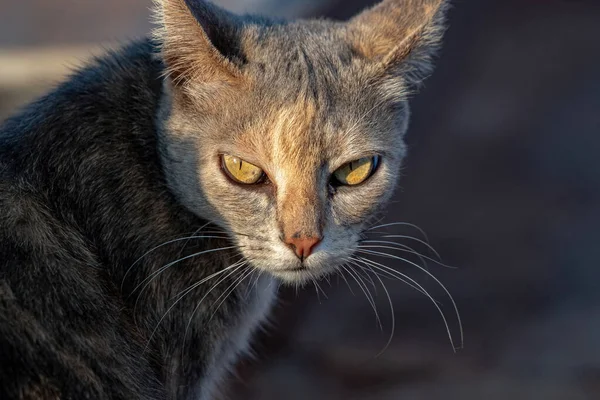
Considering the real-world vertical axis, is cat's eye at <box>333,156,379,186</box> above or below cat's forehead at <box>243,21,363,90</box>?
below

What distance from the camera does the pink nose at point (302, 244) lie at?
200 centimetres

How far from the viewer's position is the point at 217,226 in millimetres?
2219

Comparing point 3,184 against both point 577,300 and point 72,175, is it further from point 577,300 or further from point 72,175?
point 577,300

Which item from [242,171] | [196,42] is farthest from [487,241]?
[196,42]

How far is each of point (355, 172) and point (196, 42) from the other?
567mm

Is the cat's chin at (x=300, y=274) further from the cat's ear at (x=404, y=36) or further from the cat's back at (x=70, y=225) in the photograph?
the cat's ear at (x=404, y=36)

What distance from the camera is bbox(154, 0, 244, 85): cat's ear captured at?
1.99m

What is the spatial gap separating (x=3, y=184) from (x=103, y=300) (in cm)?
39

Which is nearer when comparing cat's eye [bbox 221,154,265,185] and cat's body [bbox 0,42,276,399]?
cat's body [bbox 0,42,276,399]

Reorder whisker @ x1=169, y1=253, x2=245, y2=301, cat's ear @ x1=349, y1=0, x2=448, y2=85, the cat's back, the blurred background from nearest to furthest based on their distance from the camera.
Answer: the cat's back, whisker @ x1=169, y1=253, x2=245, y2=301, cat's ear @ x1=349, y1=0, x2=448, y2=85, the blurred background

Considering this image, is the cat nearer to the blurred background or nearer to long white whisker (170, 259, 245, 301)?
long white whisker (170, 259, 245, 301)

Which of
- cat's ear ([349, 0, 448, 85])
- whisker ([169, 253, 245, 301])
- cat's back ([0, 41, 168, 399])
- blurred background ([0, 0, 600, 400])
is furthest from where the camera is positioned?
blurred background ([0, 0, 600, 400])

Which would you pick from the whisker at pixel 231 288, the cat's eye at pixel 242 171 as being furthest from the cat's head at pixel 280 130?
the whisker at pixel 231 288

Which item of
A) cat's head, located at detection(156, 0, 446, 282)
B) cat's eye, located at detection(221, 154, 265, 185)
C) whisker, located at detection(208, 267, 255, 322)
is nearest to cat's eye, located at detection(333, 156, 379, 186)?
cat's head, located at detection(156, 0, 446, 282)
